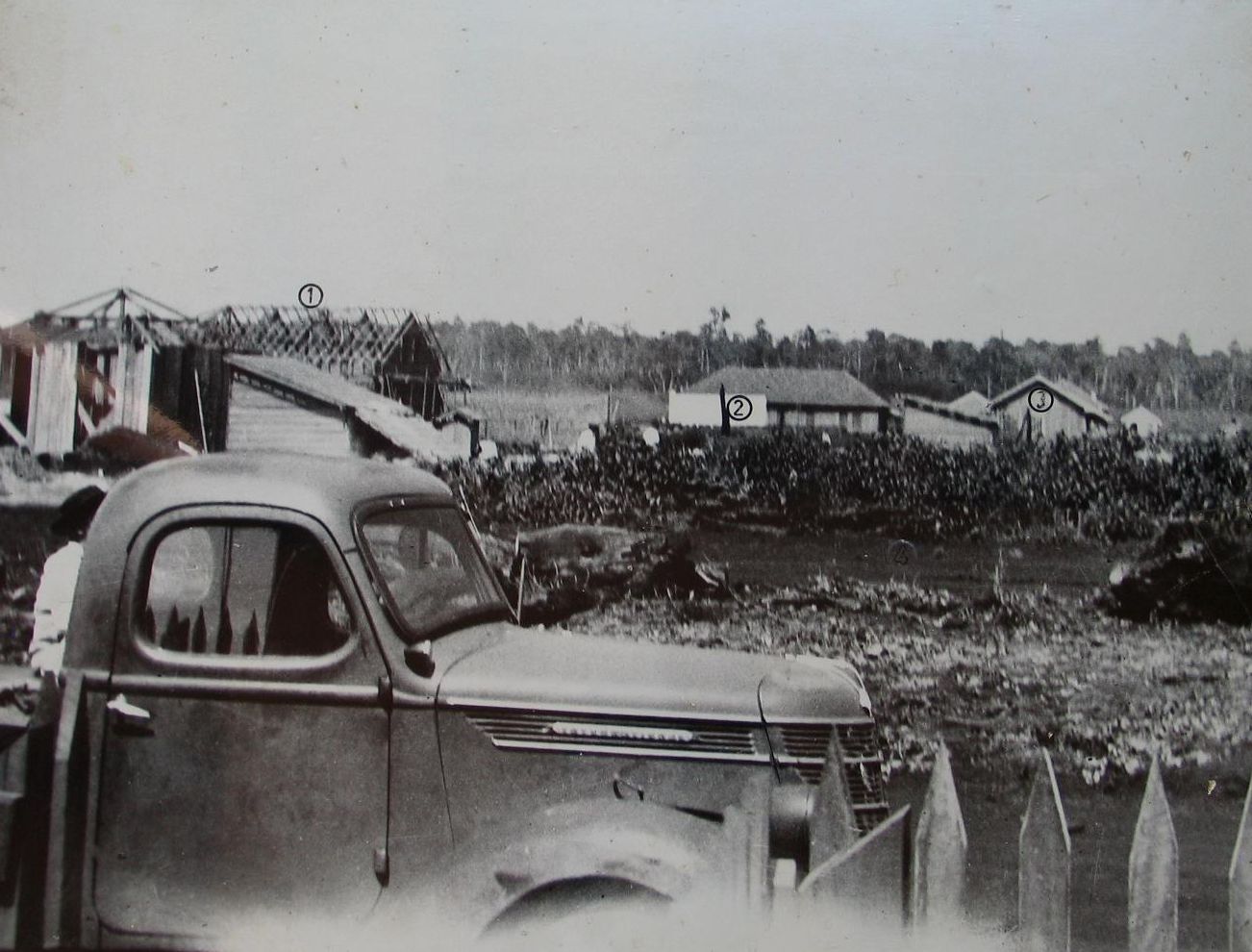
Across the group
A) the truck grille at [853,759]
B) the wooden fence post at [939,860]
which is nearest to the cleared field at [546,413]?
the truck grille at [853,759]

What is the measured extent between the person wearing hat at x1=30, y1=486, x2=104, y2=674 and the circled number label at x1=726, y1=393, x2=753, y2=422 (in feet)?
7.51

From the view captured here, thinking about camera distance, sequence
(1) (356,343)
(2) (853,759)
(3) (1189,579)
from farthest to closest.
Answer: (1) (356,343) < (3) (1189,579) < (2) (853,759)

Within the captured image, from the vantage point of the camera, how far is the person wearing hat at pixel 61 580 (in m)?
3.44

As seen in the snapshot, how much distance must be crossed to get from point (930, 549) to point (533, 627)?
149 cm

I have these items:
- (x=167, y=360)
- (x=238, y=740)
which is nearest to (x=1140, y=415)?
(x=238, y=740)

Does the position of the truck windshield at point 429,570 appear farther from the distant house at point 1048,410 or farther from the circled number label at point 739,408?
the distant house at point 1048,410

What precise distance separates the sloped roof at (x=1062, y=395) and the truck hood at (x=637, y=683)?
4.08ft

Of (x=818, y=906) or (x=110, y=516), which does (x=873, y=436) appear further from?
(x=110, y=516)

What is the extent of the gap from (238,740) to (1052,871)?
255 centimetres

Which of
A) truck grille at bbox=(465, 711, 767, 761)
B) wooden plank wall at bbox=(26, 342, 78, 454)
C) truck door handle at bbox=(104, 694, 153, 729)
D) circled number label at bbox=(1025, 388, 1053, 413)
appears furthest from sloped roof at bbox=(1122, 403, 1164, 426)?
wooden plank wall at bbox=(26, 342, 78, 454)

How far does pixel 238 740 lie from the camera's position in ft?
9.59

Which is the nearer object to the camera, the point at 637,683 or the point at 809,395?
the point at 637,683

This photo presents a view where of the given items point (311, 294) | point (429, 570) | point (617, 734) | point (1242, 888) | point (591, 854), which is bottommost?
point (1242, 888)

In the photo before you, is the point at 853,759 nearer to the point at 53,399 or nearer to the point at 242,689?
the point at 242,689
